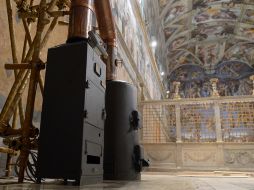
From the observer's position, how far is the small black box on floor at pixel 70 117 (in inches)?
71.9

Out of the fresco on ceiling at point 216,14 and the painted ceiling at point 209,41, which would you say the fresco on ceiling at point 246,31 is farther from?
the fresco on ceiling at point 216,14

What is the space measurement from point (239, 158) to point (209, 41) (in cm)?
2040

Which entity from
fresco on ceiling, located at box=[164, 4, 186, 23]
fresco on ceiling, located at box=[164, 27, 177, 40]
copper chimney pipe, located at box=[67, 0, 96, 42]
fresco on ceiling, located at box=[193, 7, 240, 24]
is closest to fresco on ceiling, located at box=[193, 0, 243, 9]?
fresco on ceiling, located at box=[193, 7, 240, 24]

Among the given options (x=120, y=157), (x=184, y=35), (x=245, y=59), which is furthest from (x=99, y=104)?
(x=245, y=59)

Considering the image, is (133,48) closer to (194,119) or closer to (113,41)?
(194,119)

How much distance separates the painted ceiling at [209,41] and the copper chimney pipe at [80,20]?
1852 cm

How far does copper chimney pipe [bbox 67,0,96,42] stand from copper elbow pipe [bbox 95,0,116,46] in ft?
3.13

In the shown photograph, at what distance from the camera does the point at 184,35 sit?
83.2 feet

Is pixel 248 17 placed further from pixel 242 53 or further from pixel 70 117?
pixel 70 117

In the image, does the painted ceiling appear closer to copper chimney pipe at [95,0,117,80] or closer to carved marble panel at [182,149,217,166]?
carved marble panel at [182,149,217,166]

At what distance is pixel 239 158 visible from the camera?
856cm

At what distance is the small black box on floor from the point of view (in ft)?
5.99

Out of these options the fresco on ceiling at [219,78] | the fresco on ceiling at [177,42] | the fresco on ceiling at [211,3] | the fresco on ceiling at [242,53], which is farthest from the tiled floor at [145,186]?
the fresco on ceiling at [219,78]

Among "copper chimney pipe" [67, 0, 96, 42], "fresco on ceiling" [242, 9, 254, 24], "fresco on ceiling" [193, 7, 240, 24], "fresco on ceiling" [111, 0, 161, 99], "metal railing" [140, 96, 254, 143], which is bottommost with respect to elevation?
"copper chimney pipe" [67, 0, 96, 42]
